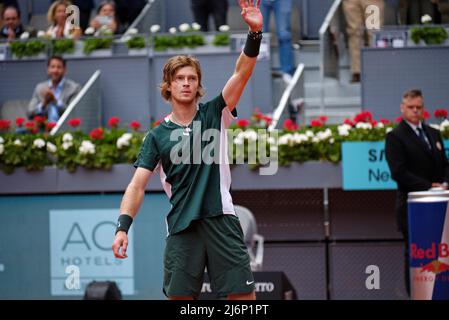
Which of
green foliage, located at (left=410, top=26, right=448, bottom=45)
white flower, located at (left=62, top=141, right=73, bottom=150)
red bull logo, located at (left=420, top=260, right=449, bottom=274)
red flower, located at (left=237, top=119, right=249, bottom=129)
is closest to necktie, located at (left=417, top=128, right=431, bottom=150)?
red bull logo, located at (left=420, top=260, right=449, bottom=274)

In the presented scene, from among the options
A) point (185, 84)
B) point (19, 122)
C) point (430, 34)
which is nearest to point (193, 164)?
point (185, 84)

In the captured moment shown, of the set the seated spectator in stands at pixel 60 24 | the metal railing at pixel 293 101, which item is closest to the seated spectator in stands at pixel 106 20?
the seated spectator in stands at pixel 60 24

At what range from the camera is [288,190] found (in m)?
11.3

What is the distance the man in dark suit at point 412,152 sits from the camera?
9.50 meters

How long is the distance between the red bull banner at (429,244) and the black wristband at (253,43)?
3171 millimetres

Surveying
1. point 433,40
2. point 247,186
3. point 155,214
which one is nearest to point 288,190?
point 247,186

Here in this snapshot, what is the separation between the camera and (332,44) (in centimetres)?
1284

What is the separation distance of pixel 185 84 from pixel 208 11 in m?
7.78

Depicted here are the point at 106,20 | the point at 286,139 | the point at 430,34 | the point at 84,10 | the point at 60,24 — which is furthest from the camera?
the point at 84,10

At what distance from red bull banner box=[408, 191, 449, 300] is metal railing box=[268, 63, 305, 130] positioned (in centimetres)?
301

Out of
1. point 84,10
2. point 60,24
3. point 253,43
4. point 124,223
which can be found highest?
point 84,10

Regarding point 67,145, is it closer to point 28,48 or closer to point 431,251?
point 28,48

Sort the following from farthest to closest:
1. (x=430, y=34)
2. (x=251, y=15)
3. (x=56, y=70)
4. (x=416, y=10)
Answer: (x=416, y=10), (x=56, y=70), (x=430, y=34), (x=251, y=15)

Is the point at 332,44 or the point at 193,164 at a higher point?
the point at 332,44
